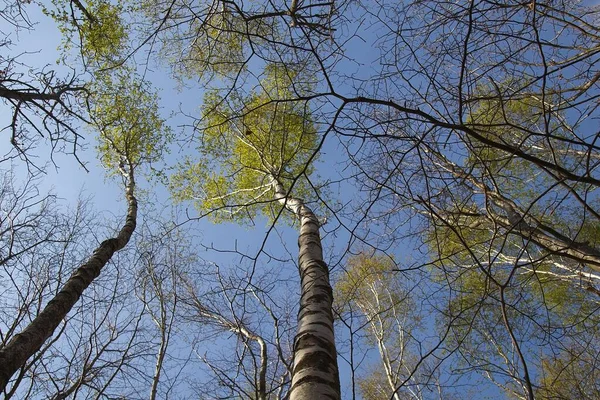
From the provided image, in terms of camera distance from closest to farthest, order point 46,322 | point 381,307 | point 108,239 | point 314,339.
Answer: point 314,339, point 46,322, point 108,239, point 381,307

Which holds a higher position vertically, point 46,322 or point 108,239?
point 108,239

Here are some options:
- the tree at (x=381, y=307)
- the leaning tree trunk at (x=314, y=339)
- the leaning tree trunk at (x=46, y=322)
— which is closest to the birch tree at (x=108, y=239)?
the leaning tree trunk at (x=46, y=322)

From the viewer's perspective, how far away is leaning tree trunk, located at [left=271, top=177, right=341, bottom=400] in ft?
5.85

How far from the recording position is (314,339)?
2156 millimetres

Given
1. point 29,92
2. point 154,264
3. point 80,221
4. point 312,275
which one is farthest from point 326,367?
point 80,221

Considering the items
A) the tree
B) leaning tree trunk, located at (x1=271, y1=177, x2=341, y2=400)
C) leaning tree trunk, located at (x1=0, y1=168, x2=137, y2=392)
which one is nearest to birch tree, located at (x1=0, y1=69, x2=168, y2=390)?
leaning tree trunk, located at (x1=0, y1=168, x2=137, y2=392)

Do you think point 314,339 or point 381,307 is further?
point 381,307

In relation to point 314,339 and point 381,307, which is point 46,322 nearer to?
point 314,339

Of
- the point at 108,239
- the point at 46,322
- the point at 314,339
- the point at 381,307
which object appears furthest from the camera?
the point at 381,307

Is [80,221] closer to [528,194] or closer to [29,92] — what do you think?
[29,92]

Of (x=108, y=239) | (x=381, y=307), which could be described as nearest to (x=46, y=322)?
(x=108, y=239)

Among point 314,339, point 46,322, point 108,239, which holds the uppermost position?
point 108,239

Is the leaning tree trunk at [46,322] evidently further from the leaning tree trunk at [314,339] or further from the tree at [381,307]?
the tree at [381,307]

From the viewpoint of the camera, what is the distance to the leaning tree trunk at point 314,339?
178 centimetres
